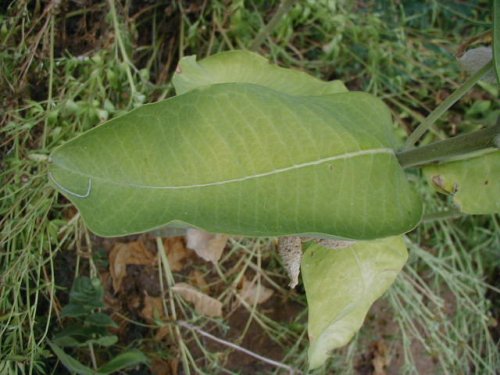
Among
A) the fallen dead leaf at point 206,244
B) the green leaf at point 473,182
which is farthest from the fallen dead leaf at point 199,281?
the green leaf at point 473,182

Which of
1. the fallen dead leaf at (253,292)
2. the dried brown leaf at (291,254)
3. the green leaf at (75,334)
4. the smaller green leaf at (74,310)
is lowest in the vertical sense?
the fallen dead leaf at (253,292)

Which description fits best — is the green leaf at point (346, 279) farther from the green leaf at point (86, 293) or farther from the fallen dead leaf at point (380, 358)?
the fallen dead leaf at point (380, 358)

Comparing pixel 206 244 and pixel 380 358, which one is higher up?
pixel 206 244

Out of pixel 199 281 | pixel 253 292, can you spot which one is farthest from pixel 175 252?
pixel 253 292

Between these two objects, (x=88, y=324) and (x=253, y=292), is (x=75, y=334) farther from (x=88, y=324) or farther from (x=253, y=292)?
(x=253, y=292)

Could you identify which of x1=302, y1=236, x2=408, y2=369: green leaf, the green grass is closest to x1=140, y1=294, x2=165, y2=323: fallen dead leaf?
the green grass
